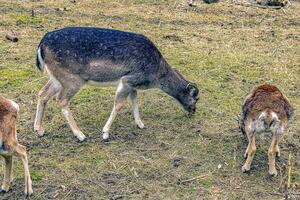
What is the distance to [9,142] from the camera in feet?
17.3

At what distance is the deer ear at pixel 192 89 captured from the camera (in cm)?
721

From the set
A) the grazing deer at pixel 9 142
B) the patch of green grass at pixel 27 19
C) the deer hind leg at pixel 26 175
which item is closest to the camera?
the grazing deer at pixel 9 142

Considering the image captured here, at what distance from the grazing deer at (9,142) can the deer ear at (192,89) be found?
8.39ft

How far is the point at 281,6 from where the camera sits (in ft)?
40.3

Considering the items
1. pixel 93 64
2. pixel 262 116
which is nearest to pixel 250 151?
pixel 262 116

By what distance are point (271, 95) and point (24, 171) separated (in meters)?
2.67

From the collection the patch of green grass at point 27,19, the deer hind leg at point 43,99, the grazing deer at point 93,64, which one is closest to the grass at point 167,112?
the patch of green grass at point 27,19

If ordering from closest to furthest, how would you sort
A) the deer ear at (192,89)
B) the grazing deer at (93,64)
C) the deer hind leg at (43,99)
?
the grazing deer at (93,64)
the deer hind leg at (43,99)
the deer ear at (192,89)

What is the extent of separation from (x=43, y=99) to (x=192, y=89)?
1903mm

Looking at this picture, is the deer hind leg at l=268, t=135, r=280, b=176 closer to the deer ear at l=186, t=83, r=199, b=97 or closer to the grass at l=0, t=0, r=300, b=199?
the grass at l=0, t=0, r=300, b=199

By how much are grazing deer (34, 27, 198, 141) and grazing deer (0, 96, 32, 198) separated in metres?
1.22

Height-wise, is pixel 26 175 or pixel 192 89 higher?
pixel 192 89

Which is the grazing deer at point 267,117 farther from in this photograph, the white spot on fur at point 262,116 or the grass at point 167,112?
the grass at point 167,112

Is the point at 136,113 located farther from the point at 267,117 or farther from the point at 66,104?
the point at 267,117
